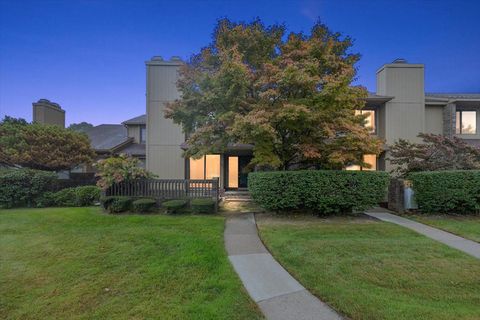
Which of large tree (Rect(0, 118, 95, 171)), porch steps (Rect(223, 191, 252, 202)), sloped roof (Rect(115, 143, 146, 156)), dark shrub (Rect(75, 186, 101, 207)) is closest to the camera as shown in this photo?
dark shrub (Rect(75, 186, 101, 207))

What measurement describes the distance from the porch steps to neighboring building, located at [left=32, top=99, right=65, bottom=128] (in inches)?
604

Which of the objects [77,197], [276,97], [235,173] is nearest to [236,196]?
[235,173]

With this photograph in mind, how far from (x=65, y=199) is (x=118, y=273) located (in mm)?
9695

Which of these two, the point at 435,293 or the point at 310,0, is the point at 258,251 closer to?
the point at 435,293

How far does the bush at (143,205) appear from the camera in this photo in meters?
9.77

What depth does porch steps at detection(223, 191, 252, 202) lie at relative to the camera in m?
13.4

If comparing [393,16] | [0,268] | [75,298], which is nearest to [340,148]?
[75,298]

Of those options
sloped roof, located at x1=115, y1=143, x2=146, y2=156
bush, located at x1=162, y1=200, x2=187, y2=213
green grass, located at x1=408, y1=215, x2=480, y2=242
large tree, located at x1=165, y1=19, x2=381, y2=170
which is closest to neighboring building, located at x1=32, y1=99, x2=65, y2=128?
sloped roof, located at x1=115, y1=143, x2=146, y2=156

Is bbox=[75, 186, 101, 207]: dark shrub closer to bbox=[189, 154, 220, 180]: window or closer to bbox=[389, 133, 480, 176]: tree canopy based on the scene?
bbox=[189, 154, 220, 180]: window

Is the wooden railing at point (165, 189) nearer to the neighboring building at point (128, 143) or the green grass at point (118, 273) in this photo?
the green grass at point (118, 273)

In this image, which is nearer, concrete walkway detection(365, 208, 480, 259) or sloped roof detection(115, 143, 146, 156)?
concrete walkway detection(365, 208, 480, 259)

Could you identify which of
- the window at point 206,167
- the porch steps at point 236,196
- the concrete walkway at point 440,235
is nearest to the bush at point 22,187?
the window at point 206,167

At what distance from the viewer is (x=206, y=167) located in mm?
15883

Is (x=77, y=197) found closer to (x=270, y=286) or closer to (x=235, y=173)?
(x=235, y=173)
